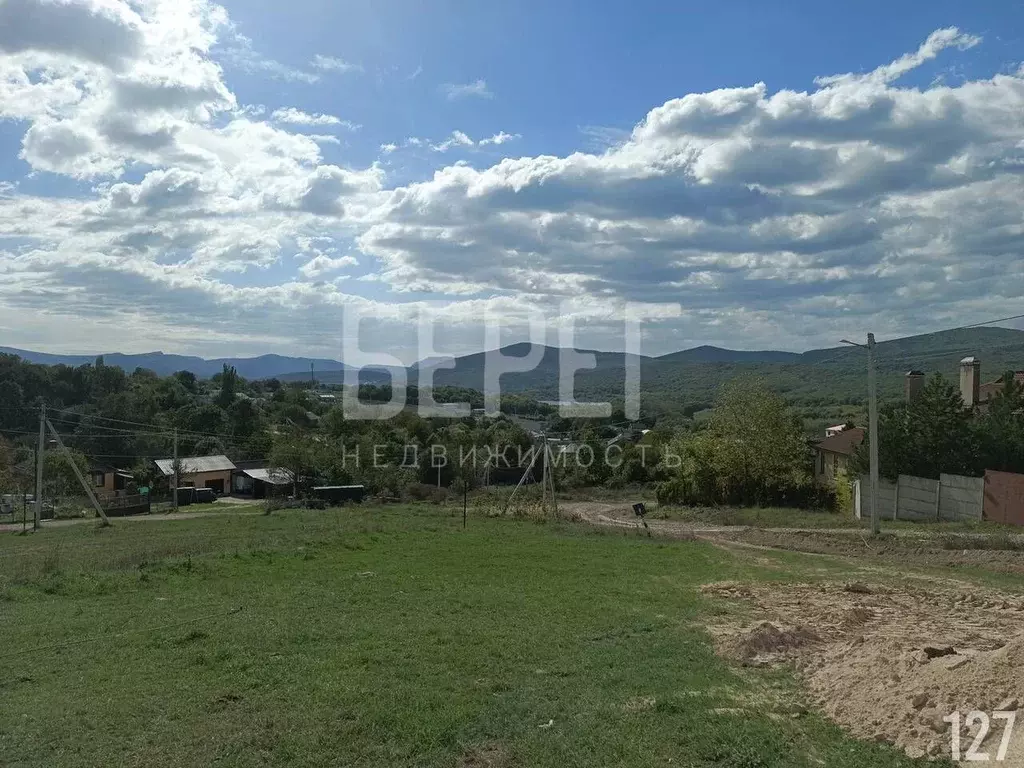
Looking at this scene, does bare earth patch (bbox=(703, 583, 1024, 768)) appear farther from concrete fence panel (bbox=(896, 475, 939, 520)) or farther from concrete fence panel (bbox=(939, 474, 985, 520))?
concrete fence panel (bbox=(896, 475, 939, 520))

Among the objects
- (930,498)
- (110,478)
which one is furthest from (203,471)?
(930,498)

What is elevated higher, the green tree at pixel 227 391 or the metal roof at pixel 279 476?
the green tree at pixel 227 391

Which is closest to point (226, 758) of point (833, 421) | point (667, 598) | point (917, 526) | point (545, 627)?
point (545, 627)

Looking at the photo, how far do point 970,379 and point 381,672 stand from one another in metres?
47.1

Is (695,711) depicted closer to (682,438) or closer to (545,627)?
(545,627)

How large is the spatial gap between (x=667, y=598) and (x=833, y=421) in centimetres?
7945

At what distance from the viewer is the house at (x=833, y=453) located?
150 feet

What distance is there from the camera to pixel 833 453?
4872cm

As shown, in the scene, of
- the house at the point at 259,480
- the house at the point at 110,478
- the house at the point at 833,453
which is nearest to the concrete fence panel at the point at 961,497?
the house at the point at 833,453

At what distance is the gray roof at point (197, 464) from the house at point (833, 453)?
50.6 meters

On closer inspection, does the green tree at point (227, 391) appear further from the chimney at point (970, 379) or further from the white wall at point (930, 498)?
the white wall at point (930, 498)

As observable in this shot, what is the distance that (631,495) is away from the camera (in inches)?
2196

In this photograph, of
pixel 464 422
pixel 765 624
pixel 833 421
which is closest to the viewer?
pixel 765 624

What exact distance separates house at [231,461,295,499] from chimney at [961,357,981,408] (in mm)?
47935
